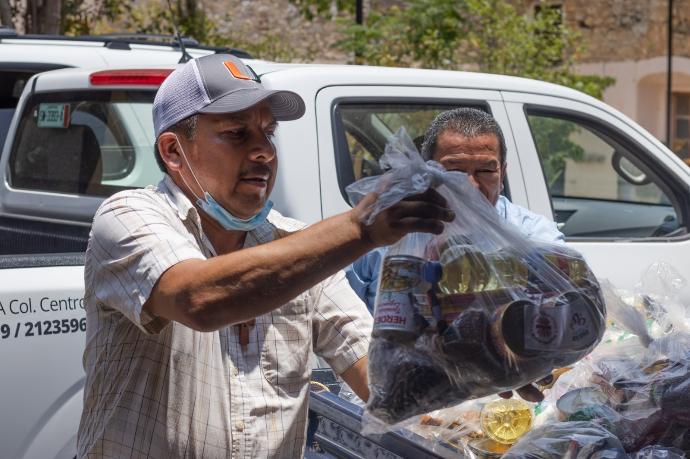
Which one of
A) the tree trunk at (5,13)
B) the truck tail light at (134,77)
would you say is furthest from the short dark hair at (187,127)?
the tree trunk at (5,13)

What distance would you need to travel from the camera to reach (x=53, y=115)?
510cm

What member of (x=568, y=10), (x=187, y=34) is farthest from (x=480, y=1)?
(x=568, y=10)

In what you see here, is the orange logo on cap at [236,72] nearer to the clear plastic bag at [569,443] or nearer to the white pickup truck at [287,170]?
the clear plastic bag at [569,443]

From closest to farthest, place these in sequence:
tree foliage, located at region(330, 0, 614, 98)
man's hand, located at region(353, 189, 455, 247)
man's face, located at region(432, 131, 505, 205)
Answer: man's hand, located at region(353, 189, 455, 247) → man's face, located at region(432, 131, 505, 205) → tree foliage, located at region(330, 0, 614, 98)

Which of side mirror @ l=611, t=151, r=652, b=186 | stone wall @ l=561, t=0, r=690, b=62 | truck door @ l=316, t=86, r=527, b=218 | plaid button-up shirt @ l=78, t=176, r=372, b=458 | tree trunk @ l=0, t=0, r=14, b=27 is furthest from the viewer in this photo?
stone wall @ l=561, t=0, r=690, b=62

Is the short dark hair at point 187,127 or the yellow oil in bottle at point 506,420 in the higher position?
the short dark hair at point 187,127

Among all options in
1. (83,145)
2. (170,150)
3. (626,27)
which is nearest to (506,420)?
(170,150)

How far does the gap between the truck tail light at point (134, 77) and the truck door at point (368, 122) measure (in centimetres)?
64

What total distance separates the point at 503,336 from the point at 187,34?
12.4 metres

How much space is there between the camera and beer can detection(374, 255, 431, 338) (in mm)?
1911

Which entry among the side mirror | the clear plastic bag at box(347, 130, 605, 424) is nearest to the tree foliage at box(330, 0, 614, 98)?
the side mirror

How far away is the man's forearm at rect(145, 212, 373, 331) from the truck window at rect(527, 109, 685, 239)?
284 centimetres

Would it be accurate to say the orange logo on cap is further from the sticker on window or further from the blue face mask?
the sticker on window

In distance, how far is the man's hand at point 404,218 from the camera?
5.74ft
